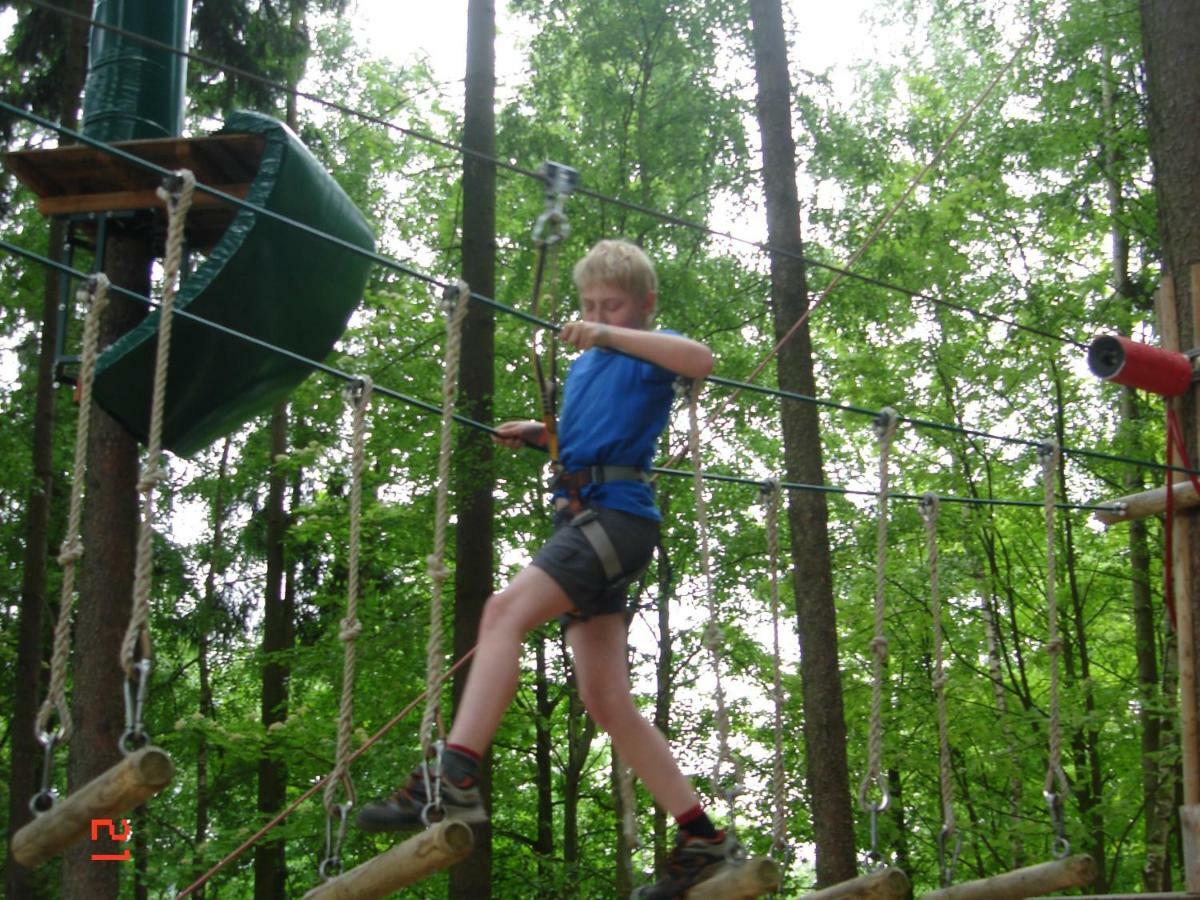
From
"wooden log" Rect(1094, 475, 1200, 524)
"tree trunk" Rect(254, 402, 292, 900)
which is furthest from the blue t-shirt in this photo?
"tree trunk" Rect(254, 402, 292, 900)

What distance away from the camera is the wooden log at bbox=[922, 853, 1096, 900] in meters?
3.18

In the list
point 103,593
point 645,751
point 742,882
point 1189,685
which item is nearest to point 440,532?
point 645,751

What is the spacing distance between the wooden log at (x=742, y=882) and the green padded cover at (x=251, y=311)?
218 centimetres

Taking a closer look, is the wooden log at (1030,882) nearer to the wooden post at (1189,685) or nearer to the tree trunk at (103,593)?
the wooden post at (1189,685)

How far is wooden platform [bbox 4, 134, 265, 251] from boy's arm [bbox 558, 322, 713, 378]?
1.94 metres

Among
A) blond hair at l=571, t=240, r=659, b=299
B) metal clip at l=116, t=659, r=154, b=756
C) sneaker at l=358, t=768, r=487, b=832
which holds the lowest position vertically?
sneaker at l=358, t=768, r=487, b=832

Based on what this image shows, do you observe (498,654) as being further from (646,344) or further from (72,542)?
(72,542)

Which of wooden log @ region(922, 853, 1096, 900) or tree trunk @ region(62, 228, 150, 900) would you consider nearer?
wooden log @ region(922, 853, 1096, 900)

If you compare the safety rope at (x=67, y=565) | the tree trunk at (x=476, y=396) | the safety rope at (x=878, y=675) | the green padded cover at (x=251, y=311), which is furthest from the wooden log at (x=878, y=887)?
the tree trunk at (x=476, y=396)

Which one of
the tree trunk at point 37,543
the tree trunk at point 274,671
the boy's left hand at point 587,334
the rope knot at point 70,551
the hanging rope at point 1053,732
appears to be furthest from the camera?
the tree trunk at point 274,671

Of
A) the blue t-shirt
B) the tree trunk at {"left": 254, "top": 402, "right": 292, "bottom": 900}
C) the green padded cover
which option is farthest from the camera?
the tree trunk at {"left": 254, "top": 402, "right": 292, "bottom": 900}

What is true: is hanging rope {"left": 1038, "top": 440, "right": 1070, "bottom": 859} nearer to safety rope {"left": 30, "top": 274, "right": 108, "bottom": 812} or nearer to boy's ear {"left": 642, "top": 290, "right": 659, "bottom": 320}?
boy's ear {"left": 642, "top": 290, "right": 659, "bottom": 320}

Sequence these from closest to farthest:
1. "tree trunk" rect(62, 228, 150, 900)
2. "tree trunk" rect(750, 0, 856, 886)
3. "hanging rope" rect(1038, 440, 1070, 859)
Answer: "hanging rope" rect(1038, 440, 1070, 859) → "tree trunk" rect(62, 228, 150, 900) → "tree trunk" rect(750, 0, 856, 886)

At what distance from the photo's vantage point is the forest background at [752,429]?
973cm
